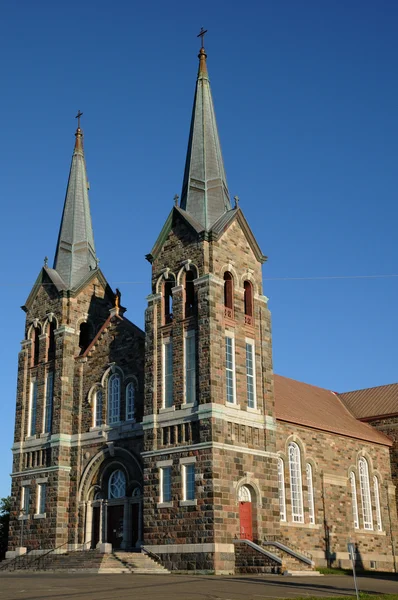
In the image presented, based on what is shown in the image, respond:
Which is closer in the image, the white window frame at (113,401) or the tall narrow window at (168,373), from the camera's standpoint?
the tall narrow window at (168,373)

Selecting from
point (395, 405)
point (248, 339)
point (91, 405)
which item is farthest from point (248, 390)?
point (395, 405)

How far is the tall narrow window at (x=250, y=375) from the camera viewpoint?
35.0 m

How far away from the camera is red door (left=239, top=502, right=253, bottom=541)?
32669mm

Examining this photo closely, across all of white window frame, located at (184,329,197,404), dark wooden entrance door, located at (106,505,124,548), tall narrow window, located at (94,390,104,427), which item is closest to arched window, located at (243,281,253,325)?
white window frame, located at (184,329,197,404)

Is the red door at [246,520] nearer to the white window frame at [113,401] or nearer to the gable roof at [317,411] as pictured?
the gable roof at [317,411]

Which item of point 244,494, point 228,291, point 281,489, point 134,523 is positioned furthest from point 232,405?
point 134,523

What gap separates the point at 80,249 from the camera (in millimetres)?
44969

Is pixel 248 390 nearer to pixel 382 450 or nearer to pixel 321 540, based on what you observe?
pixel 321 540

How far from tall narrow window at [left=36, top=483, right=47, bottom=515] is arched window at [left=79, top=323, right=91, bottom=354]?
320 inches

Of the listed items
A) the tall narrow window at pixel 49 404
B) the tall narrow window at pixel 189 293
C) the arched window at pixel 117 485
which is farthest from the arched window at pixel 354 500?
the tall narrow window at pixel 49 404

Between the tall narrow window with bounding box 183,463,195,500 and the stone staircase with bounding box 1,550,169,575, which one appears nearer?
the stone staircase with bounding box 1,550,169,575

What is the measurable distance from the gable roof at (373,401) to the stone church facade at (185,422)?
4893 mm

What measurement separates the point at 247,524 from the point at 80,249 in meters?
20.0

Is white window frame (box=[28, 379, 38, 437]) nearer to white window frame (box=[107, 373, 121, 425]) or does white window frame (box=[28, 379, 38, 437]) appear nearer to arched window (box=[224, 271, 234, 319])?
white window frame (box=[107, 373, 121, 425])
